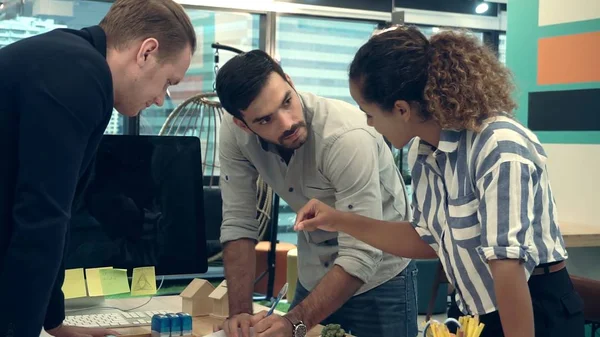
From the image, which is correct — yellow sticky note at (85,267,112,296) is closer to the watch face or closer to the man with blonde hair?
the watch face

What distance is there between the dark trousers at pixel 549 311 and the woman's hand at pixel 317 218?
1.37 feet

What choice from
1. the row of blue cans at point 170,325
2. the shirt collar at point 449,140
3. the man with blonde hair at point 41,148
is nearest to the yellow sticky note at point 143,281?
the row of blue cans at point 170,325

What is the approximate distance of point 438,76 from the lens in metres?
1.45

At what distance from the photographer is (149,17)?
1.40 m

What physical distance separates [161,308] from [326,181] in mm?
629

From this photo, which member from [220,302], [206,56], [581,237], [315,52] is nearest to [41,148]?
[220,302]

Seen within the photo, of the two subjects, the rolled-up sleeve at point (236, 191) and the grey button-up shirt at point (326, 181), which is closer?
the grey button-up shirt at point (326, 181)

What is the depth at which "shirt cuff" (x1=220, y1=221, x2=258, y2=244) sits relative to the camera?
2148 mm

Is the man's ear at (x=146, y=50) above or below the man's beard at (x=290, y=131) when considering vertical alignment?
above

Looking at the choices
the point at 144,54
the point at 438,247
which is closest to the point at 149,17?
the point at 144,54

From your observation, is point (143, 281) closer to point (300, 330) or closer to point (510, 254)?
point (300, 330)

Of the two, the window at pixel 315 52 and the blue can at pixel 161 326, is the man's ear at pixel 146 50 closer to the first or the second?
the blue can at pixel 161 326

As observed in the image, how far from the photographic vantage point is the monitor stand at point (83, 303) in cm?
215

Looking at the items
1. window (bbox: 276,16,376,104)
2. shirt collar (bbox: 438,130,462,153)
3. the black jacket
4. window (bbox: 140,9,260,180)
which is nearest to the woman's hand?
shirt collar (bbox: 438,130,462,153)
